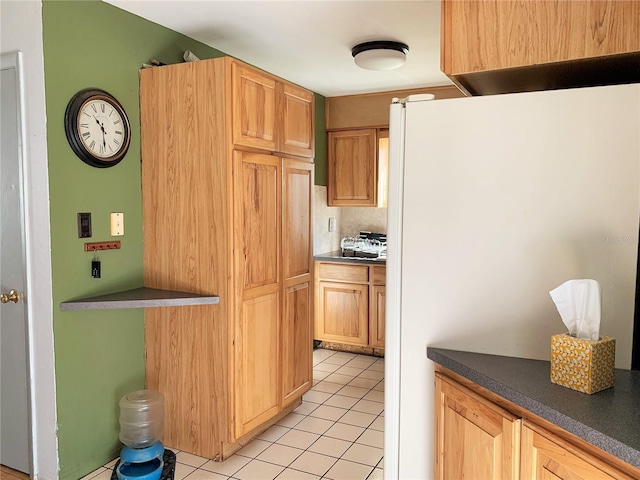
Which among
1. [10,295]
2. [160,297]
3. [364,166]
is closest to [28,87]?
[10,295]

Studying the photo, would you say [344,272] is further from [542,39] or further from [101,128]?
[542,39]

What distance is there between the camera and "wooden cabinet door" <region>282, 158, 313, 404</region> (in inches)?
121

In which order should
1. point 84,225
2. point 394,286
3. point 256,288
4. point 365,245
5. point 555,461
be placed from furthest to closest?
1. point 365,245
2. point 256,288
3. point 84,225
4. point 394,286
5. point 555,461

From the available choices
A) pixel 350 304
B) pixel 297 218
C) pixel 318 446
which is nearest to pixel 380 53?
pixel 297 218

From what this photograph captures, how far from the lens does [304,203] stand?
3.27 meters

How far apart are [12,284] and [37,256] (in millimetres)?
247

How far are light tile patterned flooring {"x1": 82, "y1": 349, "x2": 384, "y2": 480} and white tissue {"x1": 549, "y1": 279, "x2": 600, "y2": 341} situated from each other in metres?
1.53

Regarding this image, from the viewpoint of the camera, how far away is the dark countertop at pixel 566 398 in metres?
1.08

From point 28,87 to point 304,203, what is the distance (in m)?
1.65

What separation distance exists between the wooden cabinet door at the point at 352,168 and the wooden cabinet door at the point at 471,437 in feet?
10.5

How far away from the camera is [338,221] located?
5234 mm

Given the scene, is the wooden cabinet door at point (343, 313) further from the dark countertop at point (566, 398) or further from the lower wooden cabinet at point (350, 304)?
the dark countertop at point (566, 398)

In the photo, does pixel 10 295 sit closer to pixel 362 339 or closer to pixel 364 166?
pixel 362 339

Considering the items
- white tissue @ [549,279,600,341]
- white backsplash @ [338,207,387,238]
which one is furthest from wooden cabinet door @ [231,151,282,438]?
white backsplash @ [338,207,387,238]
